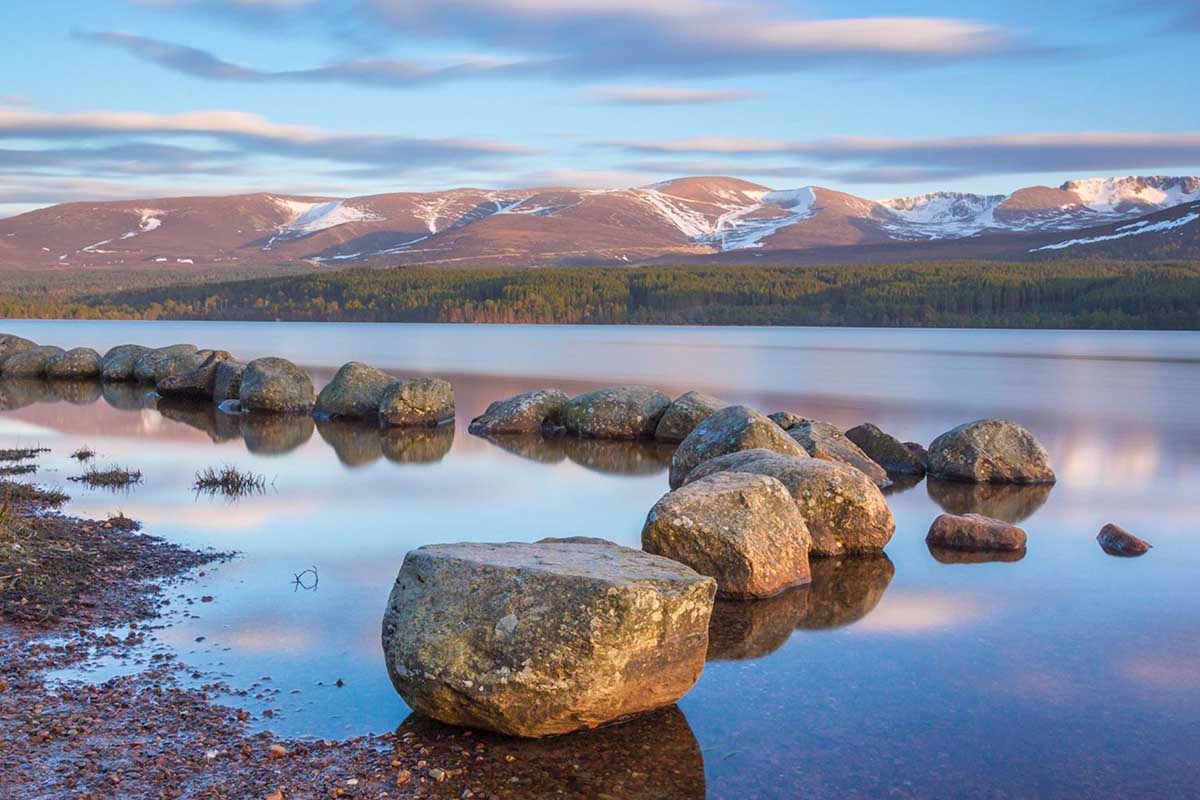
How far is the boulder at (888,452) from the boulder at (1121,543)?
481cm

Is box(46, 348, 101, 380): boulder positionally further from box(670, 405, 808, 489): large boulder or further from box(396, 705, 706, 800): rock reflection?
box(396, 705, 706, 800): rock reflection

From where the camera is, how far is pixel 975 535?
11.6 metres

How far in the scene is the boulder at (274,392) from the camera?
24.3 meters

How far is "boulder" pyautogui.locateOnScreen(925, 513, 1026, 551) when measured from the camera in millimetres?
11508

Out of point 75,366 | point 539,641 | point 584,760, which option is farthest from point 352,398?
point 584,760

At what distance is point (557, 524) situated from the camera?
12492 millimetres

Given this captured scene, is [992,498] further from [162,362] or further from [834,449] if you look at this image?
[162,362]

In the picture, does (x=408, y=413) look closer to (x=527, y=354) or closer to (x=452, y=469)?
(x=452, y=469)

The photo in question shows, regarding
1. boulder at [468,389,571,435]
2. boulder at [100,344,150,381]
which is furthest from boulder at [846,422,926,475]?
boulder at [100,344,150,381]

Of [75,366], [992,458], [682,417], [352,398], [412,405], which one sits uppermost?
[75,366]

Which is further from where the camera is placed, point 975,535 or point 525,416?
point 525,416

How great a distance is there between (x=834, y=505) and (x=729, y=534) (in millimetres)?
2134

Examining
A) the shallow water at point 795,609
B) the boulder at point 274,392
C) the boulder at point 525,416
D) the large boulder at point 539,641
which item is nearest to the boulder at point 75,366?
the shallow water at point 795,609

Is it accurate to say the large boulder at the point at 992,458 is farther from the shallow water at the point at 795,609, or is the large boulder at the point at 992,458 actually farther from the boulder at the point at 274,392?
the boulder at the point at 274,392
